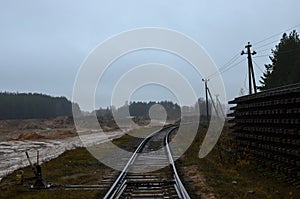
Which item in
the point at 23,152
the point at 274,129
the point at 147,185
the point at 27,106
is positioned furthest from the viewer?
the point at 27,106

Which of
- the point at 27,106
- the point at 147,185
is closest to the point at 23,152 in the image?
the point at 147,185

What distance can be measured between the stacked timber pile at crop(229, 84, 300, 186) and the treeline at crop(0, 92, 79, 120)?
111468mm

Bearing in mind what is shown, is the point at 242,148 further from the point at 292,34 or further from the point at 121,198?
the point at 292,34

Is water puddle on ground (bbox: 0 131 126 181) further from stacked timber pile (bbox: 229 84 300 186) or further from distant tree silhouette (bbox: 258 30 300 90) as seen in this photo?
distant tree silhouette (bbox: 258 30 300 90)

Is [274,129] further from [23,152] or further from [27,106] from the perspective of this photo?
[27,106]

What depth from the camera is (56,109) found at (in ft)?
460

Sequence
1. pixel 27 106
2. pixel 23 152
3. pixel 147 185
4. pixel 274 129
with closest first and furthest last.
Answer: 1. pixel 147 185
2. pixel 274 129
3. pixel 23 152
4. pixel 27 106

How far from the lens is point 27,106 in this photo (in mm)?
123875

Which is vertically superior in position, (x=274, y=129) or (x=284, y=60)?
(x=284, y=60)

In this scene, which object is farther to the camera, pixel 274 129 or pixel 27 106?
pixel 27 106

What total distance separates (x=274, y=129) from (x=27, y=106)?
121299 mm

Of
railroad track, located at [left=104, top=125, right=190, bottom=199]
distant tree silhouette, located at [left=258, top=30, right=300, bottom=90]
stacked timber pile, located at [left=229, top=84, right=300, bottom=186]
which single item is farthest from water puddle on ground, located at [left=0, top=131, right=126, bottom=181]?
distant tree silhouette, located at [left=258, top=30, right=300, bottom=90]

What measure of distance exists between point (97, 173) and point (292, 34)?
3882 centimetres

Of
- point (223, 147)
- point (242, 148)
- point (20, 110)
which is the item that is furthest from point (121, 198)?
point (20, 110)
